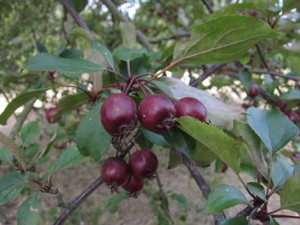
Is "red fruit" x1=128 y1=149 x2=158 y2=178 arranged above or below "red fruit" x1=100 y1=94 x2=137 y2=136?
below

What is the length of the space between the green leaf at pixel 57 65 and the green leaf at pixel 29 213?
403mm

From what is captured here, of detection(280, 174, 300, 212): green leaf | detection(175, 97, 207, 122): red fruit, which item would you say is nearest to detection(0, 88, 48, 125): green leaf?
detection(175, 97, 207, 122): red fruit

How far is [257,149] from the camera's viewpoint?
0.82 meters

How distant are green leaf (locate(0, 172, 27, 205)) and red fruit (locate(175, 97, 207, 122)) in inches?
21.4

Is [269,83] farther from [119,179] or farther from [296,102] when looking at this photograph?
[119,179]

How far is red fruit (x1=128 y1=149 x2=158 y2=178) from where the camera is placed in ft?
2.75

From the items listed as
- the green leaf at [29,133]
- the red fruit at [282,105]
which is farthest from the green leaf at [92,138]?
the red fruit at [282,105]

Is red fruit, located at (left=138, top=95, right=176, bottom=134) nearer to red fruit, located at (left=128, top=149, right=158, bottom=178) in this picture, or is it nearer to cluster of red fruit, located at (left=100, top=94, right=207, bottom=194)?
cluster of red fruit, located at (left=100, top=94, right=207, bottom=194)

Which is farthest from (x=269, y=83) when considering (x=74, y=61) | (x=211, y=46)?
(x=74, y=61)

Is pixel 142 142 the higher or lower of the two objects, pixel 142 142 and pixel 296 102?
the higher

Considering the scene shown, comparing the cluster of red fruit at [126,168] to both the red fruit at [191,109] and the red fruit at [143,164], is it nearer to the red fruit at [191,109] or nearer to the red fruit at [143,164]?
the red fruit at [143,164]

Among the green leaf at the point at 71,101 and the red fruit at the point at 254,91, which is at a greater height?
the green leaf at the point at 71,101

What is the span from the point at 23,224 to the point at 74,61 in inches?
18.7

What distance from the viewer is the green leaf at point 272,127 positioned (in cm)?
78
